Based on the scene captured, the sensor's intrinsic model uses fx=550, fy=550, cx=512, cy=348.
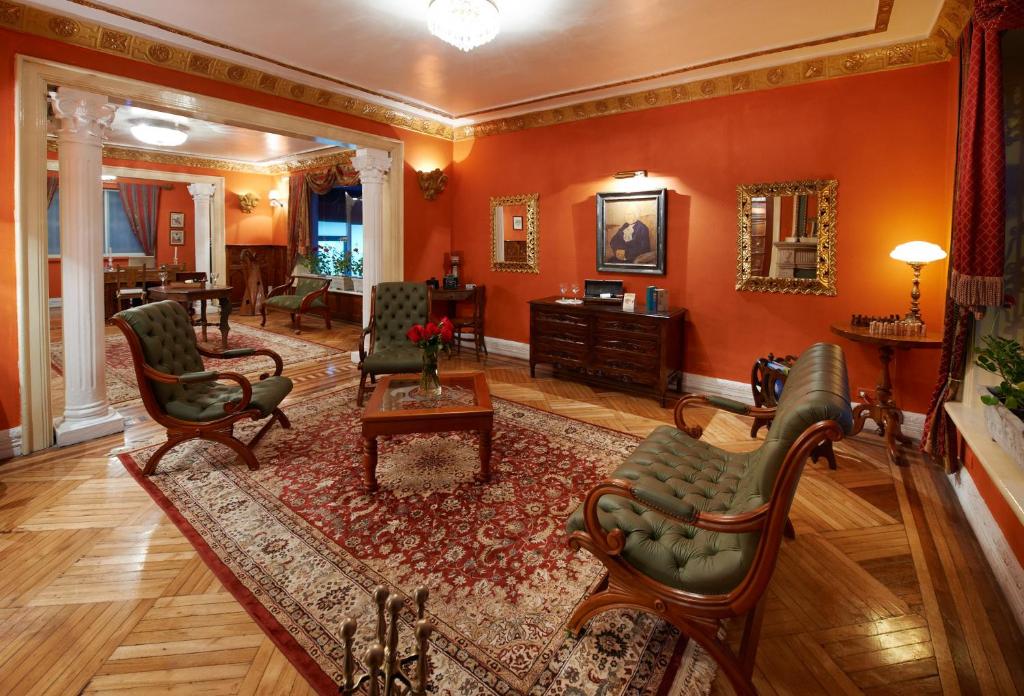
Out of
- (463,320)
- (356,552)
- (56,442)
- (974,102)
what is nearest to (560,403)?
(463,320)

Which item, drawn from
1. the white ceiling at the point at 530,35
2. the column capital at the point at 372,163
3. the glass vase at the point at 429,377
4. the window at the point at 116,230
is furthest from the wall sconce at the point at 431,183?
the window at the point at 116,230

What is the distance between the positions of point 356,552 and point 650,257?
4259mm

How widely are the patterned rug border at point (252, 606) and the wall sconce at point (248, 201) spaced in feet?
30.3

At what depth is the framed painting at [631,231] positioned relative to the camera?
5.67 metres

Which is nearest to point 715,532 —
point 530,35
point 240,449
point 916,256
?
point 240,449

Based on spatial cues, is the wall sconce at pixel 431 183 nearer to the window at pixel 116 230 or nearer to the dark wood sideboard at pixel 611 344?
the dark wood sideboard at pixel 611 344

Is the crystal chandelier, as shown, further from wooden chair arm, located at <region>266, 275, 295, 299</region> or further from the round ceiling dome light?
wooden chair arm, located at <region>266, 275, 295, 299</region>

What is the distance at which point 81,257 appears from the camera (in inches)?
159

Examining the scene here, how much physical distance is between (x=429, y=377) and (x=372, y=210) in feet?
11.5

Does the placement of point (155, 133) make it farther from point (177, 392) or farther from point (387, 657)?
point (387, 657)

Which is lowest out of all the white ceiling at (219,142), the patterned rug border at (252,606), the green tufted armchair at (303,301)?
the patterned rug border at (252,606)

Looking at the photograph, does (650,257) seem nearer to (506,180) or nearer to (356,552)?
(506,180)

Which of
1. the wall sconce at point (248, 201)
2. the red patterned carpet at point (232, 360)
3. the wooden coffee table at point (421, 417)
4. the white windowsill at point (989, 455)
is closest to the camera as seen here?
the white windowsill at point (989, 455)

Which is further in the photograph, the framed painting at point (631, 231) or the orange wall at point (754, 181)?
the framed painting at point (631, 231)
